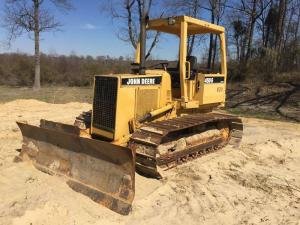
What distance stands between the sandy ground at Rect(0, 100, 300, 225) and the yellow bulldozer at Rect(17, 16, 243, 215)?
0.75 feet

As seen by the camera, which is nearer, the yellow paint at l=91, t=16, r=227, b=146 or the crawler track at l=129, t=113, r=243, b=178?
the crawler track at l=129, t=113, r=243, b=178

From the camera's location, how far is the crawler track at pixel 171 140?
20.9ft

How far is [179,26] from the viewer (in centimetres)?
795

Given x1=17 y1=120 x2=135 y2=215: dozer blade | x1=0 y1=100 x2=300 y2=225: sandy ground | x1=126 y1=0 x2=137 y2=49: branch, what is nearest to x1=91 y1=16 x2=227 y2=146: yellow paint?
x1=17 y1=120 x2=135 y2=215: dozer blade

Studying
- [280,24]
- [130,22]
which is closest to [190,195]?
[130,22]

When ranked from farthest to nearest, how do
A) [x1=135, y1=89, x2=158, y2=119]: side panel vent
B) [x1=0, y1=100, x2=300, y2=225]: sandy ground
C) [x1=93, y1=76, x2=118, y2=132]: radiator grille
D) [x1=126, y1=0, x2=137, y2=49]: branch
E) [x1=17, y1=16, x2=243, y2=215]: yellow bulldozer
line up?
[x1=126, y1=0, x2=137, y2=49]: branch, [x1=135, y1=89, x2=158, y2=119]: side panel vent, [x1=93, y1=76, x2=118, y2=132]: radiator grille, [x1=17, y1=16, x2=243, y2=215]: yellow bulldozer, [x1=0, y1=100, x2=300, y2=225]: sandy ground

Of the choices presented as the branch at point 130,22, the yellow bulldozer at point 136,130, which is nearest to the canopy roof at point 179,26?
the yellow bulldozer at point 136,130

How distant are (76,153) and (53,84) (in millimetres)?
22199

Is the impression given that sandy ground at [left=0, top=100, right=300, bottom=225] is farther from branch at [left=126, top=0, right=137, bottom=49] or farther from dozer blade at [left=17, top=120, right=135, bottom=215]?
branch at [left=126, top=0, right=137, bottom=49]

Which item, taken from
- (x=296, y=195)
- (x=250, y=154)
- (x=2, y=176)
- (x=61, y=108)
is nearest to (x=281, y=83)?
(x=61, y=108)

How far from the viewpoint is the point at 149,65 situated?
8359 mm

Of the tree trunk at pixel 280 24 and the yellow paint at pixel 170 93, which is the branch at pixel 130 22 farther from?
the yellow paint at pixel 170 93

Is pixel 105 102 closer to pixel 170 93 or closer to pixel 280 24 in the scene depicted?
pixel 170 93

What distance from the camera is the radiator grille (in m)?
6.74
